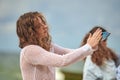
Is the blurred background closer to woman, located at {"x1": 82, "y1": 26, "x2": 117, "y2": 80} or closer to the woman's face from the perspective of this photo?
woman, located at {"x1": 82, "y1": 26, "x2": 117, "y2": 80}

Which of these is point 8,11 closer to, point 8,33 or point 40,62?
point 8,33

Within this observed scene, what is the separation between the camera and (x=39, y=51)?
167 centimetres

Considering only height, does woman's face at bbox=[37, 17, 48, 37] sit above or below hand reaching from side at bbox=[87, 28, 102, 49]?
above

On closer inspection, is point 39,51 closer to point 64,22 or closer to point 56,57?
point 56,57

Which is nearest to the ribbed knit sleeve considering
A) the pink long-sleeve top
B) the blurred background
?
the pink long-sleeve top

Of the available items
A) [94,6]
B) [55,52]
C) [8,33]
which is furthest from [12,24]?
[55,52]

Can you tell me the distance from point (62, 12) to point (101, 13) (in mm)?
427

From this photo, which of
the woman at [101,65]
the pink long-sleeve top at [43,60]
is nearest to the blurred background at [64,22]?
the woman at [101,65]

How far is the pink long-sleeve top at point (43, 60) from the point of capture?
1647 millimetres

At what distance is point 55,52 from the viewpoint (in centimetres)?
182

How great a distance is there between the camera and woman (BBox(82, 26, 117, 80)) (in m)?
2.44

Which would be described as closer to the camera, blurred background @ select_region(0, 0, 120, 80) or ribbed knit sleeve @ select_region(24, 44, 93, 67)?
ribbed knit sleeve @ select_region(24, 44, 93, 67)

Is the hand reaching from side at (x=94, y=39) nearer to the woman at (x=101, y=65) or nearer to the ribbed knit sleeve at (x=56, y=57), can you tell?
the ribbed knit sleeve at (x=56, y=57)

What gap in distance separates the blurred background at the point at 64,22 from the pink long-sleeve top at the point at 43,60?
2095 millimetres
